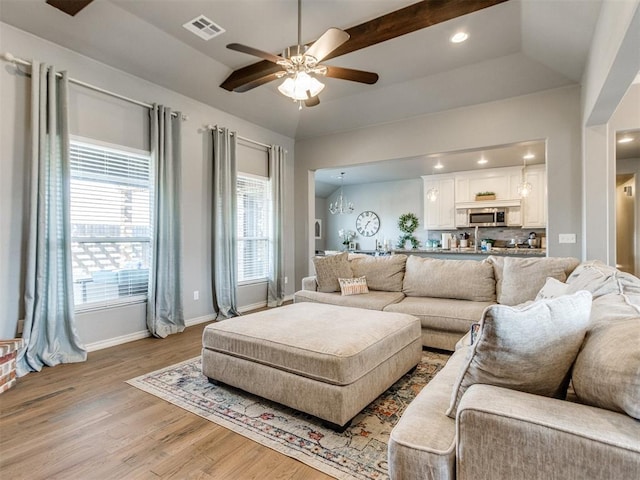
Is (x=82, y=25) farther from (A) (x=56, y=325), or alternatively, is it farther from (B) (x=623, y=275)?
(B) (x=623, y=275)

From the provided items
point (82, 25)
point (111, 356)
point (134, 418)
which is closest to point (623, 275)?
point (134, 418)

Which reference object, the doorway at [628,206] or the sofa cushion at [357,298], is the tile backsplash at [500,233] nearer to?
the doorway at [628,206]

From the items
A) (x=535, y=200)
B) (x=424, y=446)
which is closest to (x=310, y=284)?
(x=424, y=446)

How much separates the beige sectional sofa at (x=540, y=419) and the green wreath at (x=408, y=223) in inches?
307

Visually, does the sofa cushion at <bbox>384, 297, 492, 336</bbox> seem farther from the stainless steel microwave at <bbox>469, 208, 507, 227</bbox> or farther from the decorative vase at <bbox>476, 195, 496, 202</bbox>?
the decorative vase at <bbox>476, 195, 496, 202</bbox>

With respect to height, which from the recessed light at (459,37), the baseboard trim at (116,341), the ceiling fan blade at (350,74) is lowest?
the baseboard trim at (116,341)

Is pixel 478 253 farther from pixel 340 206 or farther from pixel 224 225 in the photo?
pixel 224 225

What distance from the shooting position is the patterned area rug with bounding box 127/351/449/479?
1.71 m

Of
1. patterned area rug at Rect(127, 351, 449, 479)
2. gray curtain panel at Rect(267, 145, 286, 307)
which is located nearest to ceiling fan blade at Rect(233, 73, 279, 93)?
gray curtain panel at Rect(267, 145, 286, 307)

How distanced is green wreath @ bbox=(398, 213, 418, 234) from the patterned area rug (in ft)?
21.1

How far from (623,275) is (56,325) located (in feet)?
14.2

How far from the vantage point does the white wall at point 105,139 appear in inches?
112

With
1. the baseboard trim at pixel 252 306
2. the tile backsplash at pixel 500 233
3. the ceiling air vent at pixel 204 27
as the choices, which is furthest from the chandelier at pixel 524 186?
the ceiling air vent at pixel 204 27

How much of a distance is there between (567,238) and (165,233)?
4.68 meters
